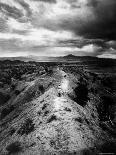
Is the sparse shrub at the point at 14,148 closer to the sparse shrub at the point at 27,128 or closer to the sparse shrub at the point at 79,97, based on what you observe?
the sparse shrub at the point at 27,128

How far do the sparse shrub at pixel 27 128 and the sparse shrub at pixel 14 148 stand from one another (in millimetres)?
932

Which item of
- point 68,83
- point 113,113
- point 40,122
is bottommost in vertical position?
point 113,113

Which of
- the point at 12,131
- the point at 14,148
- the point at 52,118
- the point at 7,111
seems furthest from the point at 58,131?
the point at 7,111

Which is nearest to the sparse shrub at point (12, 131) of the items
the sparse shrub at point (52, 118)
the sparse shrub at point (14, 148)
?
the sparse shrub at point (14, 148)

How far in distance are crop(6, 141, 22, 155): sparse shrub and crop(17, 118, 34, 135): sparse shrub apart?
932mm

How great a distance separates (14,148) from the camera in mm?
11859

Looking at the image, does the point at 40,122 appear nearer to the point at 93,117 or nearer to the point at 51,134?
the point at 51,134

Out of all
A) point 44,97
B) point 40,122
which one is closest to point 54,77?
point 44,97

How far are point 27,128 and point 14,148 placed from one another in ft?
5.66

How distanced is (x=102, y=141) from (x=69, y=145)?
99.3 inches

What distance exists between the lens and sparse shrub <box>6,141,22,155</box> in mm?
11461

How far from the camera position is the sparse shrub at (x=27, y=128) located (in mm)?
12907

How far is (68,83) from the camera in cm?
2025

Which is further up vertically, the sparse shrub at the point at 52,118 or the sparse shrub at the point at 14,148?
the sparse shrub at the point at 52,118
